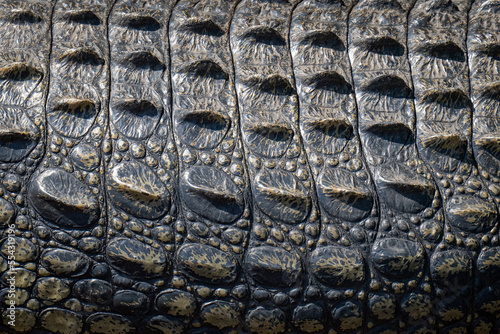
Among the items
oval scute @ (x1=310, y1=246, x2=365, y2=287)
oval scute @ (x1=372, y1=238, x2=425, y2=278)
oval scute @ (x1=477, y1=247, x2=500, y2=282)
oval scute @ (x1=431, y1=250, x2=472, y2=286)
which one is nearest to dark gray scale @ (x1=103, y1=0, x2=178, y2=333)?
oval scute @ (x1=310, y1=246, x2=365, y2=287)

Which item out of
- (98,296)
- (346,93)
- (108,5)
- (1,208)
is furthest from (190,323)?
(108,5)

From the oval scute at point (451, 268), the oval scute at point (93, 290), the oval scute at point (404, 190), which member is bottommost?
the oval scute at point (93, 290)

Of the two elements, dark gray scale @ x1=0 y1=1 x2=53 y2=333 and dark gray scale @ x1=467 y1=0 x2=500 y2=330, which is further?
dark gray scale @ x1=467 y1=0 x2=500 y2=330

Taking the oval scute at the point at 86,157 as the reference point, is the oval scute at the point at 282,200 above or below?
below

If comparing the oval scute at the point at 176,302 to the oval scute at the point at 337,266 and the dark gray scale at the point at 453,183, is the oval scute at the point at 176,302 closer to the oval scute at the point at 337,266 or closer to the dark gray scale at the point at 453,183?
the oval scute at the point at 337,266

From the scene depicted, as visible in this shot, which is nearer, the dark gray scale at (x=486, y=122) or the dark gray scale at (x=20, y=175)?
the dark gray scale at (x=20, y=175)

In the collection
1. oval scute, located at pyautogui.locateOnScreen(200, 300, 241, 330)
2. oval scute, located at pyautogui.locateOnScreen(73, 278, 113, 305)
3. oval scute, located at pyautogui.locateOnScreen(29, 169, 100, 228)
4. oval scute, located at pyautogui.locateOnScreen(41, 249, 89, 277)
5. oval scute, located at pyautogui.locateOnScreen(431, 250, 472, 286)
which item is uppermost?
oval scute, located at pyautogui.locateOnScreen(29, 169, 100, 228)

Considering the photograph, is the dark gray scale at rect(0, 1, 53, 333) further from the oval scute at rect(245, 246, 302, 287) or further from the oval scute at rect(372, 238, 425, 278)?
the oval scute at rect(372, 238, 425, 278)

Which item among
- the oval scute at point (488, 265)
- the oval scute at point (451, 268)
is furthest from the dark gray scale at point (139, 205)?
the oval scute at point (488, 265)
